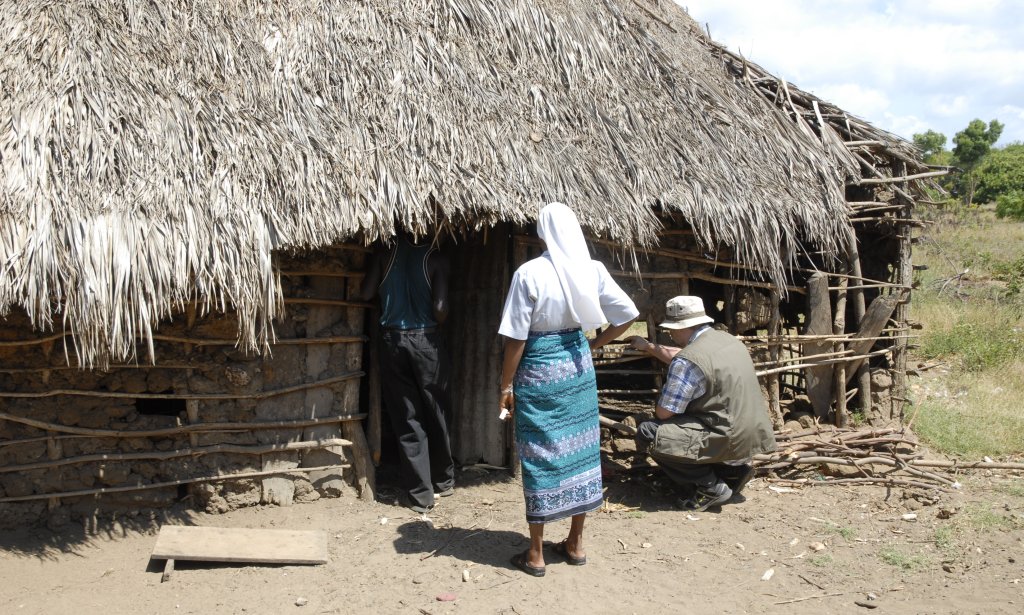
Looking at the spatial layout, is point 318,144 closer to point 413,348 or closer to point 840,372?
point 413,348

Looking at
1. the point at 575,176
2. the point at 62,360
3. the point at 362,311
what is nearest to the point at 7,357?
the point at 62,360

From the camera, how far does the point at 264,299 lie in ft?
13.6

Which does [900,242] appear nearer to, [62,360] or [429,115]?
[429,115]

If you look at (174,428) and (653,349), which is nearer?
(174,428)

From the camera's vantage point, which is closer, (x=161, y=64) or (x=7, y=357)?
(x=7, y=357)

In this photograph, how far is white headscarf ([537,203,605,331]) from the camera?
3717mm

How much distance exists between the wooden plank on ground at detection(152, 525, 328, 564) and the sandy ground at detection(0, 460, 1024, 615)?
6 centimetres

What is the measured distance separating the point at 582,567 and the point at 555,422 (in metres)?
0.83

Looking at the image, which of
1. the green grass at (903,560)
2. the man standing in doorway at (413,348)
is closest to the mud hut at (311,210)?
the man standing in doorway at (413,348)

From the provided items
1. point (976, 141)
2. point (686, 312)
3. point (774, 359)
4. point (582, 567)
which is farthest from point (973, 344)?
point (976, 141)

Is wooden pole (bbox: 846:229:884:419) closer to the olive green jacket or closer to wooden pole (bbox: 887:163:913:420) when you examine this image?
wooden pole (bbox: 887:163:913:420)

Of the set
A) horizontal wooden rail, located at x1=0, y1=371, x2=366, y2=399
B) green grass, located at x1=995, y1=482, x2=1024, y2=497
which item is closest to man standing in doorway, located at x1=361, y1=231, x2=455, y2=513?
horizontal wooden rail, located at x1=0, y1=371, x2=366, y2=399

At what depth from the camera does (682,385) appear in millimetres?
4738

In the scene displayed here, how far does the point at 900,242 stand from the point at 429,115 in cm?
412
